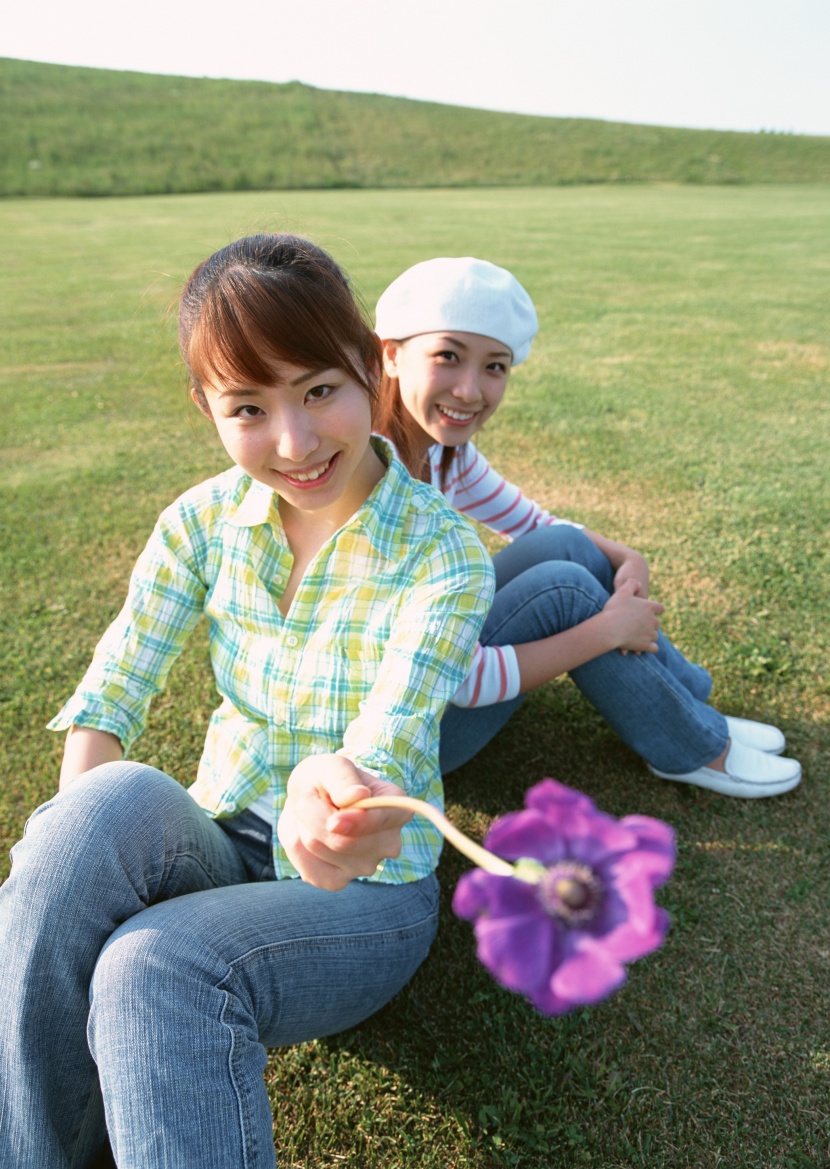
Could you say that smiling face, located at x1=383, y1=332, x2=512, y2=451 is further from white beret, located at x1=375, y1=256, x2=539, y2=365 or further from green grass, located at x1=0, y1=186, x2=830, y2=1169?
green grass, located at x1=0, y1=186, x2=830, y2=1169

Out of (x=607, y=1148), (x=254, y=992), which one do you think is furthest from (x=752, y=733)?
(x=254, y=992)

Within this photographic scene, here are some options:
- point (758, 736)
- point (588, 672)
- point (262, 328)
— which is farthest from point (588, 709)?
point (262, 328)

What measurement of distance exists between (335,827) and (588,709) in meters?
1.93

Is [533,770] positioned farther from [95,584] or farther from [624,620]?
[95,584]

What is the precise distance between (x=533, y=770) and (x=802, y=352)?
663 cm

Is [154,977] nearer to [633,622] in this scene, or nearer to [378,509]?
[378,509]

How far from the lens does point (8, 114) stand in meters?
39.9

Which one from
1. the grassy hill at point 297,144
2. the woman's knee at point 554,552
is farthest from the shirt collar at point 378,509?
the grassy hill at point 297,144

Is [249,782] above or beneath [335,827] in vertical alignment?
beneath

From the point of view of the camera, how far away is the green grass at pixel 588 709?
1811mm

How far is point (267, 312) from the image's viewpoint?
154 cm

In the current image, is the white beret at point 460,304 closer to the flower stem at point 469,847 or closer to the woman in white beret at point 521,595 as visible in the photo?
the woman in white beret at point 521,595

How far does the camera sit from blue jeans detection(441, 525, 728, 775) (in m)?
2.34

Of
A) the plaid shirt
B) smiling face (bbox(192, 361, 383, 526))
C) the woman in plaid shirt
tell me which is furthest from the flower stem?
smiling face (bbox(192, 361, 383, 526))
